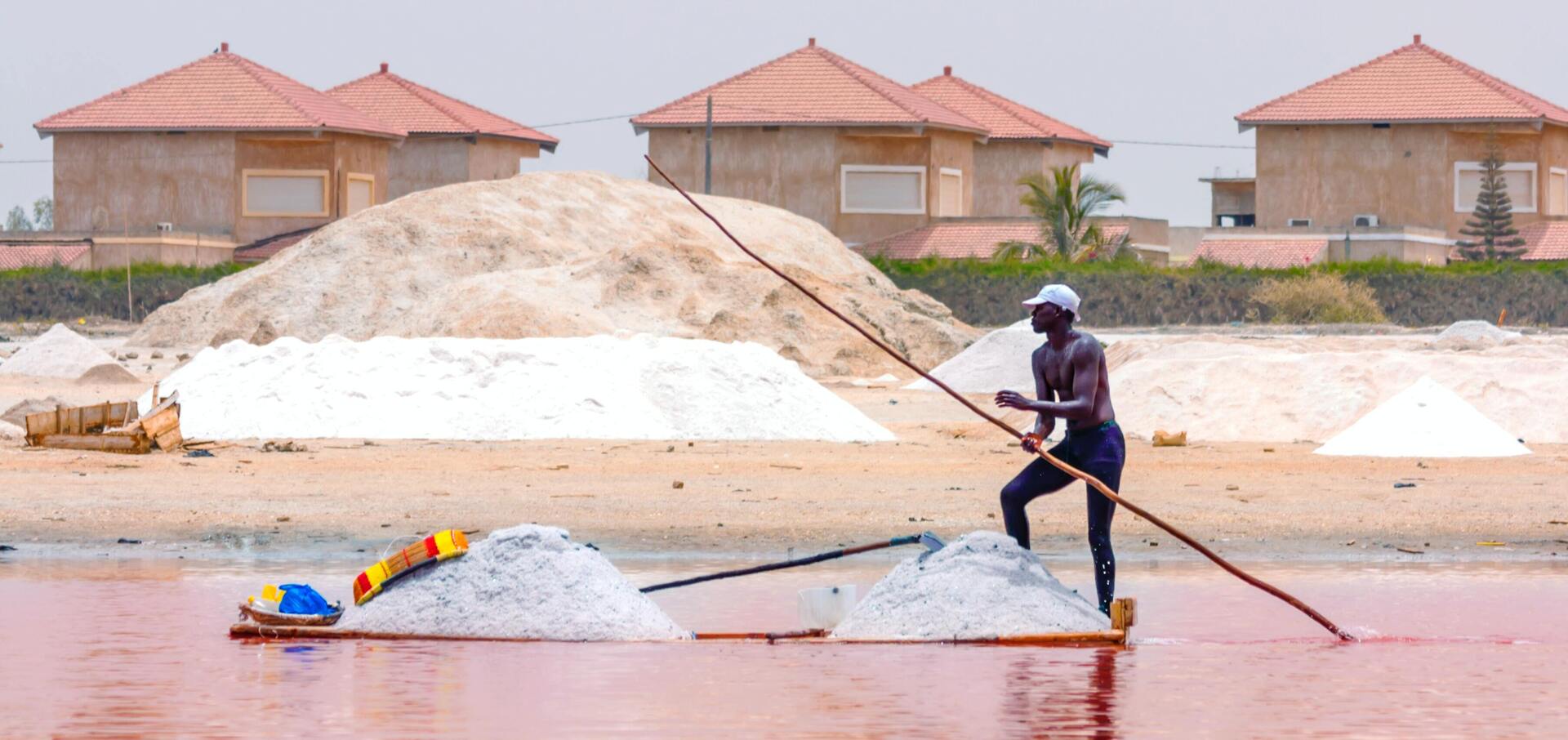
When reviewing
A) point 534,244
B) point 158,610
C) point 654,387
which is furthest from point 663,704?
point 534,244

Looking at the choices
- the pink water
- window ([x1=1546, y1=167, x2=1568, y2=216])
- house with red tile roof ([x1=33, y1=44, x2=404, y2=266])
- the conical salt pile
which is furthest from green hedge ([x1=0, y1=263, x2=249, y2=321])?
the pink water

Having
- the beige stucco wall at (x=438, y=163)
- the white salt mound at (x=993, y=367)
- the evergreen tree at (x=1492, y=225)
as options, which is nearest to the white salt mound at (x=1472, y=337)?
the white salt mound at (x=993, y=367)

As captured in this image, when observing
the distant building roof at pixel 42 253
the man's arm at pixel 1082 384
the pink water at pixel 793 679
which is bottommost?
the pink water at pixel 793 679

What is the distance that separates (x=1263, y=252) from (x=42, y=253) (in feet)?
92.5

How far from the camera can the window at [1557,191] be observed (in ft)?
189

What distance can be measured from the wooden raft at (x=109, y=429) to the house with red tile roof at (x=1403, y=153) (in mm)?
39710

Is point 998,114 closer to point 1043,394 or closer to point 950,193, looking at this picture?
point 950,193

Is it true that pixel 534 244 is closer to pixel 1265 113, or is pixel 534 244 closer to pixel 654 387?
pixel 654 387

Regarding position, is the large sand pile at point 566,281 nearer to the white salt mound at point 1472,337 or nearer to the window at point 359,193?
the white salt mound at point 1472,337

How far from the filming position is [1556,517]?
51.2ft

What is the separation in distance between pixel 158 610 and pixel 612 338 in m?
12.1

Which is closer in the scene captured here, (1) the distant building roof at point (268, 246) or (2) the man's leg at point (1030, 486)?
(2) the man's leg at point (1030, 486)

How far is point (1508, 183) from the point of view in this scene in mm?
57406

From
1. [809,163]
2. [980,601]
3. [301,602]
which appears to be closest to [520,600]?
[301,602]
